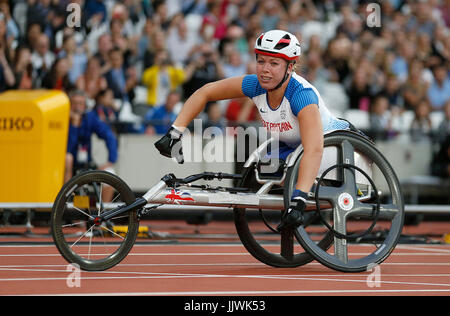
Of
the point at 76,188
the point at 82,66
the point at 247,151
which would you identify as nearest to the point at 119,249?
the point at 76,188

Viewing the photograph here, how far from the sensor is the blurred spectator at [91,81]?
15.3m

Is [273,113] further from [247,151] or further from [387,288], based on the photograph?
[247,151]

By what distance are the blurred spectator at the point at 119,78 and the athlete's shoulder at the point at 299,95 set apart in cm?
830

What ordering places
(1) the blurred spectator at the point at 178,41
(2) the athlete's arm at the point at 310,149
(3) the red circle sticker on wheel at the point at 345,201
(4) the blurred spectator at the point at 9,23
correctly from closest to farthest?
(2) the athlete's arm at the point at 310,149, (3) the red circle sticker on wheel at the point at 345,201, (4) the blurred spectator at the point at 9,23, (1) the blurred spectator at the point at 178,41

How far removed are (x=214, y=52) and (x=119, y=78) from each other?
1.94 meters

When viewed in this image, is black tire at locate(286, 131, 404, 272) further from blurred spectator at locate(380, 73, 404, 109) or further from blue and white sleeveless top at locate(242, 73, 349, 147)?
blurred spectator at locate(380, 73, 404, 109)

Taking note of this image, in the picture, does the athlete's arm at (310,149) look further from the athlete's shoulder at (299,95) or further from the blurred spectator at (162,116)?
the blurred spectator at (162,116)

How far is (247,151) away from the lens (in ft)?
46.4

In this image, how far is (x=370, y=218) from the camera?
820cm

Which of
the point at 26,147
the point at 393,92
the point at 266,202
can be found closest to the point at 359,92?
the point at 393,92

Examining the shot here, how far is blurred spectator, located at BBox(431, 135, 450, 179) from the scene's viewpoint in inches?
637

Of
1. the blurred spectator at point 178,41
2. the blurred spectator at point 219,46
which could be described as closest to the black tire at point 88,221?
the blurred spectator at point 219,46

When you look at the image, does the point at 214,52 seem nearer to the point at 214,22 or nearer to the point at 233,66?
the point at 233,66

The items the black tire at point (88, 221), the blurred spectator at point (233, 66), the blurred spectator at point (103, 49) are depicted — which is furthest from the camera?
the blurred spectator at point (233, 66)
